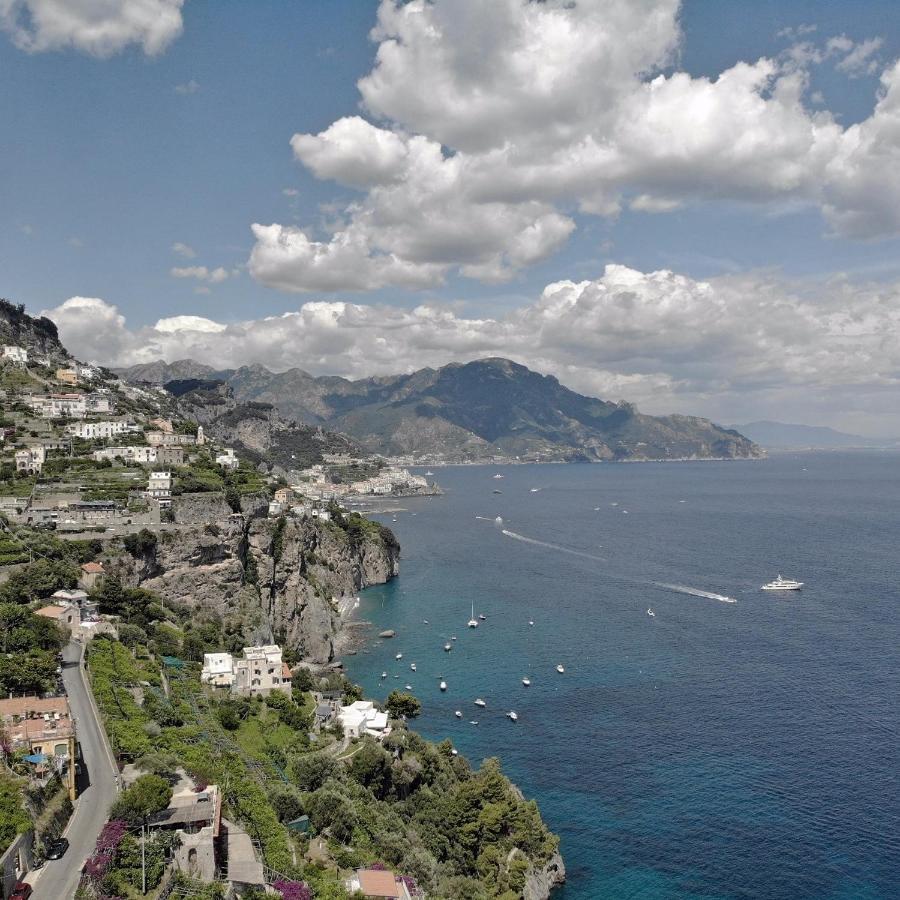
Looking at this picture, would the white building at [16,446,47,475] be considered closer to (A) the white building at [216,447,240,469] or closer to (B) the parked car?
(A) the white building at [216,447,240,469]

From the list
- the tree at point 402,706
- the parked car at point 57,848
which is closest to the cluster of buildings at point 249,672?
the tree at point 402,706

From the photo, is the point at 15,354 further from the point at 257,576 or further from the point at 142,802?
the point at 142,802

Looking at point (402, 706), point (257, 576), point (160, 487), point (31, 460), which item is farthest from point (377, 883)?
point (31, 460)

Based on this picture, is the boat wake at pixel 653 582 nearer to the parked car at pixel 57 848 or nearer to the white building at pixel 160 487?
the white building at pixel 160 487

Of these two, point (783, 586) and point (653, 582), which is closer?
point (783, 586)

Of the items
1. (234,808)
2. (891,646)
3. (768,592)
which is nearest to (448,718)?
(234,808)

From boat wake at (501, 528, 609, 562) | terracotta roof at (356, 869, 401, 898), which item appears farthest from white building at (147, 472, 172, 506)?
boat wake at (501, 528, 609, 562)

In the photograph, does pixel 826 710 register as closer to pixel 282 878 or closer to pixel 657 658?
pixel 657 658
